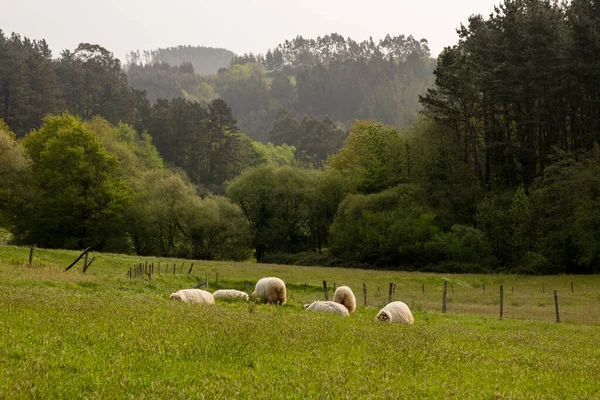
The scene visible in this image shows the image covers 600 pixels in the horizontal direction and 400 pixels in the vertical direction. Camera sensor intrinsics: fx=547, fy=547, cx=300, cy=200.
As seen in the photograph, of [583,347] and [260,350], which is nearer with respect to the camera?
[260,350]

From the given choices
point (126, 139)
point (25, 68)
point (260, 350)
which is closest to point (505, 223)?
point (260, 350)

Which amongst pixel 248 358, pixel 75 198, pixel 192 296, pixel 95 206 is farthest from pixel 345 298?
pixel 95 206

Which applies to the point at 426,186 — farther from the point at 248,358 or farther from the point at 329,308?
the point at 248,358

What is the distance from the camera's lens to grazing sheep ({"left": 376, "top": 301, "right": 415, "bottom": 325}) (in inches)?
862

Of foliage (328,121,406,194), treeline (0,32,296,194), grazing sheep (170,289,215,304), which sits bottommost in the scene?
grazing sheep (170,289,215,304)

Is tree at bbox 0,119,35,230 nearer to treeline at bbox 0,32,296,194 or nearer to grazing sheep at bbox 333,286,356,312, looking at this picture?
treeline at bbox 0,32,296,194

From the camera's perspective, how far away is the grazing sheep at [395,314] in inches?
862

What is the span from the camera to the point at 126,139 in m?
122

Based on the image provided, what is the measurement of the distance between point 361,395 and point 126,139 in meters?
121

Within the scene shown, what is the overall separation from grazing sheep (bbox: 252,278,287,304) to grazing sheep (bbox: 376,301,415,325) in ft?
21.3

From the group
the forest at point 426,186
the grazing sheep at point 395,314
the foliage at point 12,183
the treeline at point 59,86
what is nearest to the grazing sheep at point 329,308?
the grazing sheep at point 395,314

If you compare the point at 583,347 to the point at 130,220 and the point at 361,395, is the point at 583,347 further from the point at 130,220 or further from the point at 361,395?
the point at 130,220

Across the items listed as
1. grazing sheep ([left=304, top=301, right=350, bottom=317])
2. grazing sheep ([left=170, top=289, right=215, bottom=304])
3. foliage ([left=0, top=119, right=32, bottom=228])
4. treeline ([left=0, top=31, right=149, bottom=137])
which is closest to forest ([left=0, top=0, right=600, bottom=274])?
foliage ([left=0, top=119, right=32, bottom=228])

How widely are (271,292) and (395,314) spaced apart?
717 centimetres
